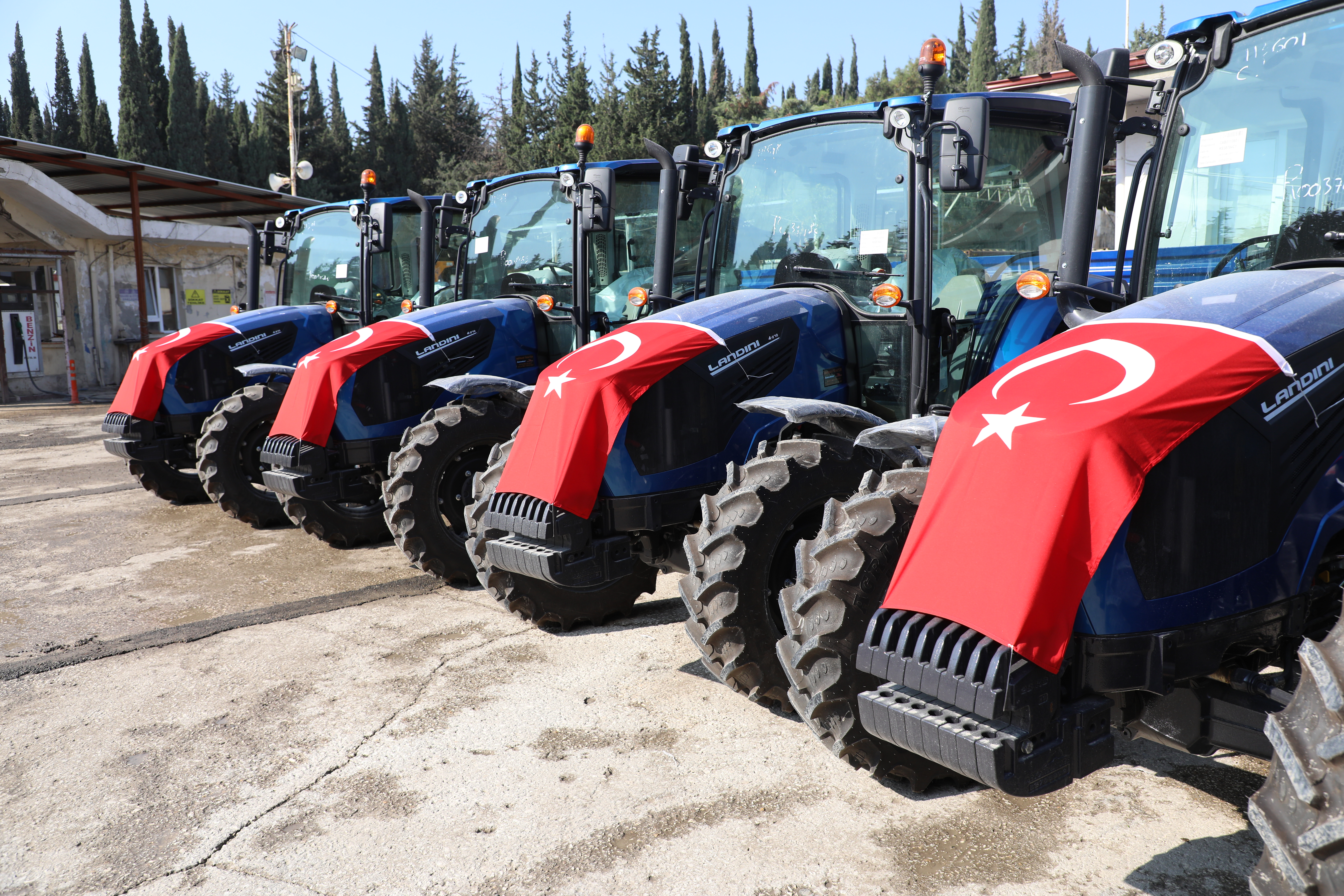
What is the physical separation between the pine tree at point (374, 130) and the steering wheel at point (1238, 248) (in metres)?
40.8

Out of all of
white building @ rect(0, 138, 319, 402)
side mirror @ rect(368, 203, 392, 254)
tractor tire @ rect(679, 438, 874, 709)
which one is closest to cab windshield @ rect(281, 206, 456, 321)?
side mirror @ rect(368, 203, 392, 254)

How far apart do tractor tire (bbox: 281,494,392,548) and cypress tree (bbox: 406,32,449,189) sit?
128ft

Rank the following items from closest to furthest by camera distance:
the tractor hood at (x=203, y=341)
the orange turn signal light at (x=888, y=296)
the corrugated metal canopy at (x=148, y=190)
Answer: the orange turn signal light at (x=888, y=296)
the tractor hood at (x=203, y=341)
the corrugated metal canopy at (x=148, y=190)

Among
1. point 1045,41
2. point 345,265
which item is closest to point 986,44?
point 1045,41

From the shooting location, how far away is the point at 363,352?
250 inches

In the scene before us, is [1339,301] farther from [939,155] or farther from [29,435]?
[29,435]

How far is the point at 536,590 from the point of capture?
193 inches

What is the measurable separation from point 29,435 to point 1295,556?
47.9 feet

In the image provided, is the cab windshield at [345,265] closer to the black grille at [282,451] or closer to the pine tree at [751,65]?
the black grille at [282,451]

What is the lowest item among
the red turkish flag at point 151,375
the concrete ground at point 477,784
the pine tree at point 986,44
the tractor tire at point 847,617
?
the concrete ground at point 477,784

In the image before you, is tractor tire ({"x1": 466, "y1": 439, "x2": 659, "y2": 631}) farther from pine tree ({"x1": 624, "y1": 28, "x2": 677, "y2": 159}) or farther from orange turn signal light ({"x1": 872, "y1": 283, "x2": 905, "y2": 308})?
pine tree ({"x1": 624, "y1": 28, "x2": 677, "y2": 159})

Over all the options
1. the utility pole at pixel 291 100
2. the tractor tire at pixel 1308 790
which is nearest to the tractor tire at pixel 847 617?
the tractor tire at pixel 1308 790

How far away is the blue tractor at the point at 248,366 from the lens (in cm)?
769

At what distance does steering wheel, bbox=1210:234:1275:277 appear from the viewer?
2949 millimetres
